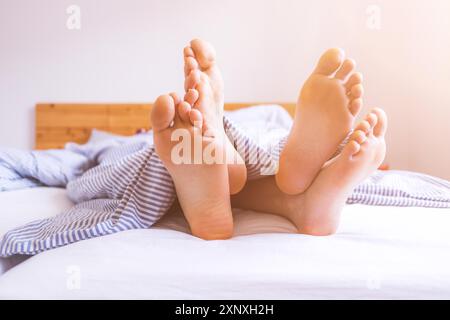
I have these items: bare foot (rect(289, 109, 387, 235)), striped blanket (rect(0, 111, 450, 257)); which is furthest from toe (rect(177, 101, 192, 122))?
bare foot (rect(289, 109, 387, 235))

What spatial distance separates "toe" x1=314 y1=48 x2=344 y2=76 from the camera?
71 cm

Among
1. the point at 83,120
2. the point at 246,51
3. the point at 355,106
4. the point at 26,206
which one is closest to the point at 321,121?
the point at 355,106

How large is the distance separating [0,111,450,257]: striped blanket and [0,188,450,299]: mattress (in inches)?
1.5

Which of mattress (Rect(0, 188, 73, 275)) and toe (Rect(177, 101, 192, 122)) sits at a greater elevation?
toe (Rect(177, 101, 192, 122))

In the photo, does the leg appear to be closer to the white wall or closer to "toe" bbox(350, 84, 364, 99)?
"toe" bbox(350, 84, 364, 99)

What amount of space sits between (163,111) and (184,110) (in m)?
0.03

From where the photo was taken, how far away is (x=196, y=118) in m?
0.61

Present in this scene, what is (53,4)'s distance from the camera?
2160mm

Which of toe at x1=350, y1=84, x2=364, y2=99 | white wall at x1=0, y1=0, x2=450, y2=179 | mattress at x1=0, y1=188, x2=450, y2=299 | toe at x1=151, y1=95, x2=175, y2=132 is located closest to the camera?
mattress at x1=0, y1=188, x2=450, y2=299

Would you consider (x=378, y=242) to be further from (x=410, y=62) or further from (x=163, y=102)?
(x=410, y=62)

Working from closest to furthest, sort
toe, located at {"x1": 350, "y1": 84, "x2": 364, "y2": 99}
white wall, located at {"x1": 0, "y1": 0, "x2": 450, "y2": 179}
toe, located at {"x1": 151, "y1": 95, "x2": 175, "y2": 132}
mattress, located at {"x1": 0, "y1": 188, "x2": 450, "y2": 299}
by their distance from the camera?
mattress, located at {"x1": 0, "y1": 188, "x2": 450, "y2": 299}, toe, located at {"x1": 151, "y1": 95, "x2": 175, "y2": 132}, toe, located at {"x1": 350, "y1": 84, "x2": 364, "y2": 99}, white wall, located at {"x1": 0, "y1": 0, "x2": 450, "y2": 179}

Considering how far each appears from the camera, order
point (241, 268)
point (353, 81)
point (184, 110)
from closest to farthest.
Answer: point (241, 268)
point (184, 110)
point (353, 81)

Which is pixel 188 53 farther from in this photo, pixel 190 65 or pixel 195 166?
pixel 195 166
